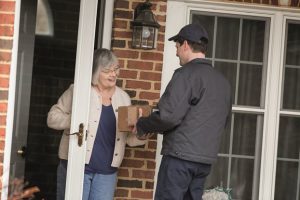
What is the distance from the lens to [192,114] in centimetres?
470

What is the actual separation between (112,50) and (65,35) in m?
2.68

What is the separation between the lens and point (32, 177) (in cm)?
822

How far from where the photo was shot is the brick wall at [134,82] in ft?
18.8

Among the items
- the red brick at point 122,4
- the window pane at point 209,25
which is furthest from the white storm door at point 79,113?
the window pane at point 209,25

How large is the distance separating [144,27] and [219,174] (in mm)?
1438

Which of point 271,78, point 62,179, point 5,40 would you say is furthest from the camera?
point 271,78

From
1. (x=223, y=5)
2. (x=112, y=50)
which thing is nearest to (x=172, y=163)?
(x=112, y=50)

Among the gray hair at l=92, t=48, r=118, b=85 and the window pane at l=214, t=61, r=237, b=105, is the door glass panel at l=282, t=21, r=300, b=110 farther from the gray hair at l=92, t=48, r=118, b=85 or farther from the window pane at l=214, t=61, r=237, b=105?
the gray hair at l=92, t=48, r=118, b=85

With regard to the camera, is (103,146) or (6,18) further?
(103,146)

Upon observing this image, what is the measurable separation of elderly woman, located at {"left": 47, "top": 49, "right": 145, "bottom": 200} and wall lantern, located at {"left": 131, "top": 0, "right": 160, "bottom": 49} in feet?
1.52

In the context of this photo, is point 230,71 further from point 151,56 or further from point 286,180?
point 286,180

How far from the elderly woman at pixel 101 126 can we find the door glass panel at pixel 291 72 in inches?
61.2

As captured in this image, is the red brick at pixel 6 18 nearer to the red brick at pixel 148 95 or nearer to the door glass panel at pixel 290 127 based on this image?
the red brick at pixel 148 95

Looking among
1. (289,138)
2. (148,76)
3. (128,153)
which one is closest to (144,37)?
(148,76)
